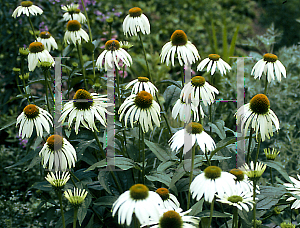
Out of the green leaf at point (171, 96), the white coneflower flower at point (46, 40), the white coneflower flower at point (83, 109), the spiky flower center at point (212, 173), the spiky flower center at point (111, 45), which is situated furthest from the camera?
the white coneflower flower at point (46, 40)

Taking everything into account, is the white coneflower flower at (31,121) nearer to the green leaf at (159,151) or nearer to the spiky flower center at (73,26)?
the green leaf at (159,151)

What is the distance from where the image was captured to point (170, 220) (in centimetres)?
87

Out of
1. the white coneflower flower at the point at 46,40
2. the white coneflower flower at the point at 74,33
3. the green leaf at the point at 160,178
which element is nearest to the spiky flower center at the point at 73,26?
the white coneflower flower at the point at 74,33

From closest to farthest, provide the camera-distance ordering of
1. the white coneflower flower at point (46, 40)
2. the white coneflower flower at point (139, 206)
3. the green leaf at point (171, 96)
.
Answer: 1. the white coneflower flower at point (139, 206)
2. the green leaf at point (171, 96)
3. the white coneflower flower at point (46, 40)

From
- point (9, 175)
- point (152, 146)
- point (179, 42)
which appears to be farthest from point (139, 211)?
point (9, 175)

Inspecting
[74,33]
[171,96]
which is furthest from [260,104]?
[74,33]

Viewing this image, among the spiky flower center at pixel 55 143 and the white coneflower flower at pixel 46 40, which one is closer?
the spiky flower center at pixel 55 143

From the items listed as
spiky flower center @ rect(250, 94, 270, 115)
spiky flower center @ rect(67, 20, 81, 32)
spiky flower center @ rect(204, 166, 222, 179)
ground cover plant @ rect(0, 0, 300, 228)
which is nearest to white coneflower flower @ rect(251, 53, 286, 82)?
ground cover plant @ rect(0, 0, 300, 228)

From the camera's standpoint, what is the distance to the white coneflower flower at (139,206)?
2.74ft

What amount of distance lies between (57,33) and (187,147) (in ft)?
6.65

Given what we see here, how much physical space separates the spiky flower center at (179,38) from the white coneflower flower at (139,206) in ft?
2.40

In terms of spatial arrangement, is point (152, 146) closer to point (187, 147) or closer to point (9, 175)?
point (187, 147)

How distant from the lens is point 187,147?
3.54 ft

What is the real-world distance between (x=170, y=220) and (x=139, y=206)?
0.10 meters
